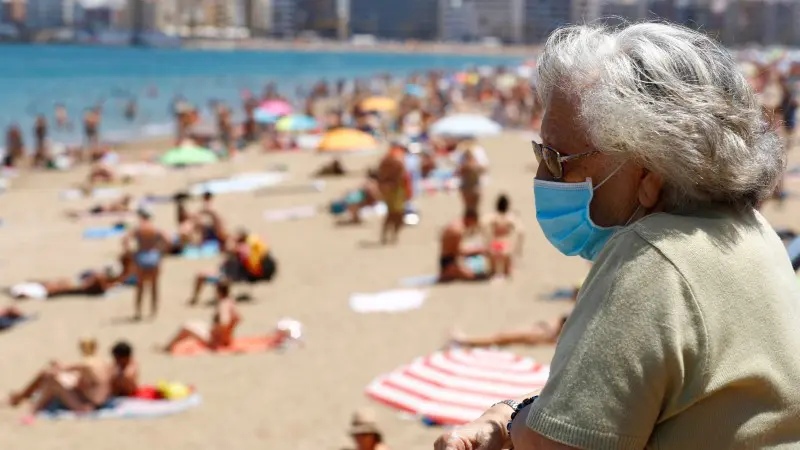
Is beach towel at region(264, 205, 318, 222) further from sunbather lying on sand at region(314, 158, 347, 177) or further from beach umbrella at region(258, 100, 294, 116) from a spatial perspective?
beach umbrella at region(258, 100, 294, 116)

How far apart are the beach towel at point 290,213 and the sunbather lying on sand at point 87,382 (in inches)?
294

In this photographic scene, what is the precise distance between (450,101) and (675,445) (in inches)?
1332

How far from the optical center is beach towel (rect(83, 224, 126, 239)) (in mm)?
13430

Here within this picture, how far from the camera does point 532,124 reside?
1029 inches

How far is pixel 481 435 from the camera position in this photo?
1.51 m

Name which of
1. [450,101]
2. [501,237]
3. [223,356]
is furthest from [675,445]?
[450,101]

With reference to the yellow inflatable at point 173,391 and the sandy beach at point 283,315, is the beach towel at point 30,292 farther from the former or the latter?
the yellow inflatable at point 173,391

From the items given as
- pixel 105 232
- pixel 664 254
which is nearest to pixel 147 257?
pixel 105 232

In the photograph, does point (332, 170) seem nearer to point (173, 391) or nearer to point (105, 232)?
point (105, 232)

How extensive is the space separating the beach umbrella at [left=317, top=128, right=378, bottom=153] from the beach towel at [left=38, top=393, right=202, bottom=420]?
8839 mm

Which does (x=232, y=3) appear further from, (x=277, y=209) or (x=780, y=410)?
(x=780, y=410)

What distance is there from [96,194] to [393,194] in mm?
7296

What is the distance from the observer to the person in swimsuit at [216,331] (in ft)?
25.6

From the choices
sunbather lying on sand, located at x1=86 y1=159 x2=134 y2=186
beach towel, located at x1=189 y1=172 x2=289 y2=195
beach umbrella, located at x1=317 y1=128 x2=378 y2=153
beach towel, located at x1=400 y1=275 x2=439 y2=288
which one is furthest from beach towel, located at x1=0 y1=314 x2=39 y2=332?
sunbather lying on sand, located at x1=86 y1=159 x2=134 y2=186
